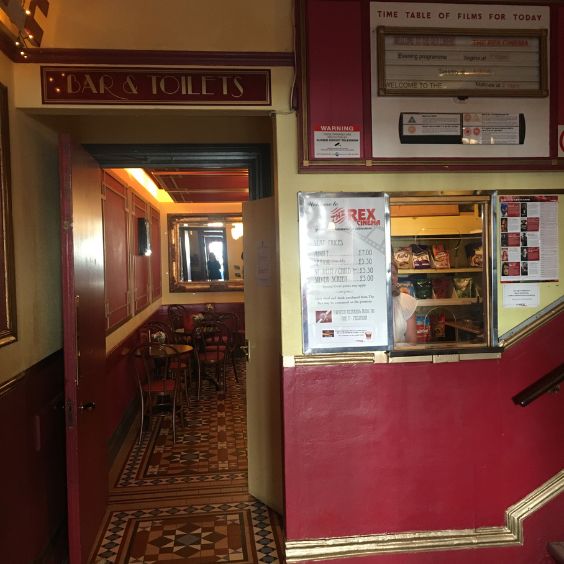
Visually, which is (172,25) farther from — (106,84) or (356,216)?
(356,216)

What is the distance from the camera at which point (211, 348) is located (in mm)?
6723

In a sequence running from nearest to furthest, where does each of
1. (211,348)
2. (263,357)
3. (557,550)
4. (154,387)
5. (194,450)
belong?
(557,550)
(263,357)
(194,450)
(154,387)
(211,348)

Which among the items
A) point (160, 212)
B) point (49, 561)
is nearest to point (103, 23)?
point (49, 561)

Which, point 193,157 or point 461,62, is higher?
point 461,62

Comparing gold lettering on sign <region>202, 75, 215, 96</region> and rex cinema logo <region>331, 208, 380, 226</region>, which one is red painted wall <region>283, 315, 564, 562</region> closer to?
rex cinema logo <region>331, 208, 380, 226</region>

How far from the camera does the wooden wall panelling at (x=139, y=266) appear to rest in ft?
19.6

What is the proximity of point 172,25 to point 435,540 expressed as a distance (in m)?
2.90

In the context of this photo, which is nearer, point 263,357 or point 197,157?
point 263,357

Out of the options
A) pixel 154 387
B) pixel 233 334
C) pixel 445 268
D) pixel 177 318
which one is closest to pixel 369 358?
pixel 445 268

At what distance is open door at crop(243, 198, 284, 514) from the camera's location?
10.5ft

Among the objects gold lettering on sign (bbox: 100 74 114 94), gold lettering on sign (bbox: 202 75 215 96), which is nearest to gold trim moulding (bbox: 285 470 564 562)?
gold lettering on sign (bbox: 202 75 215 96)

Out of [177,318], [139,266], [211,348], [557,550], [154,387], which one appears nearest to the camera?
[557,550]

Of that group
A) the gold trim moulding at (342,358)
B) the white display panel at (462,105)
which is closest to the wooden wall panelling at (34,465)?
the gold trim moulding at (342,358)

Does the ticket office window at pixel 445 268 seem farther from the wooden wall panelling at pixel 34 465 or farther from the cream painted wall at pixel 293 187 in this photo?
the wooden wall panelling at pixel 34 465
